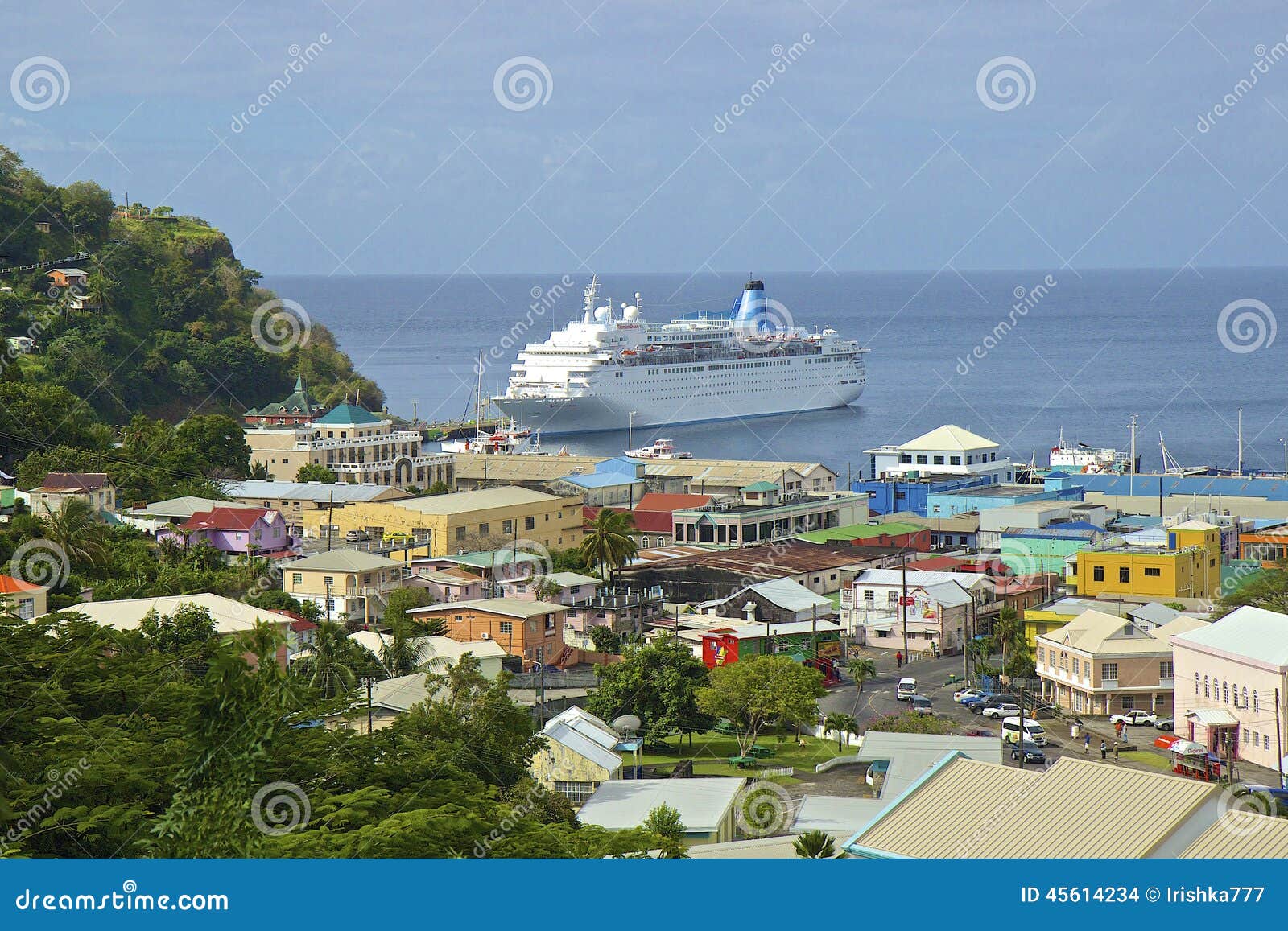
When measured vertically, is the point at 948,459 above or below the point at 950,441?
below

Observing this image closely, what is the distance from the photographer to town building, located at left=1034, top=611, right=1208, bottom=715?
1402 cm

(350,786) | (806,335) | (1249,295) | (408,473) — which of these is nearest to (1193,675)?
(350,786)

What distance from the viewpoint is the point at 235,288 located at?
138 feet

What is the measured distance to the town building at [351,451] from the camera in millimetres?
28375

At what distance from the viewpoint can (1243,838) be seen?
16.8ft

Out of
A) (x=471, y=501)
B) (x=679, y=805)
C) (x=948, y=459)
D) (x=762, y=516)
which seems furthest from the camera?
(x=948, y=459)

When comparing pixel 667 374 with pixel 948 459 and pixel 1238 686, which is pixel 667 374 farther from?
pixel 1238 686

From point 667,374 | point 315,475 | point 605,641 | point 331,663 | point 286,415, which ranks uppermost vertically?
point 667,374

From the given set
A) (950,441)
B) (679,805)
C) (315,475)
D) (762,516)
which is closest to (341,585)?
(762,516)

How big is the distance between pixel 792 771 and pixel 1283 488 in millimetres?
16530

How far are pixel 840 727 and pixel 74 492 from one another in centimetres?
1134

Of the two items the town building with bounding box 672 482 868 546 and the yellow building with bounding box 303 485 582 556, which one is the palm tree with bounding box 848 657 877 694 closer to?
the yellow building with bounding box 303 485 582 556

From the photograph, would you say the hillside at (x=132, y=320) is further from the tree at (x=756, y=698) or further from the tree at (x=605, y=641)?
the tree at (x=756, y=698)

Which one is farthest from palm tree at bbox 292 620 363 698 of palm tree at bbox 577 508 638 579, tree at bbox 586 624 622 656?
palm tree at bbox 577 508 638 579
